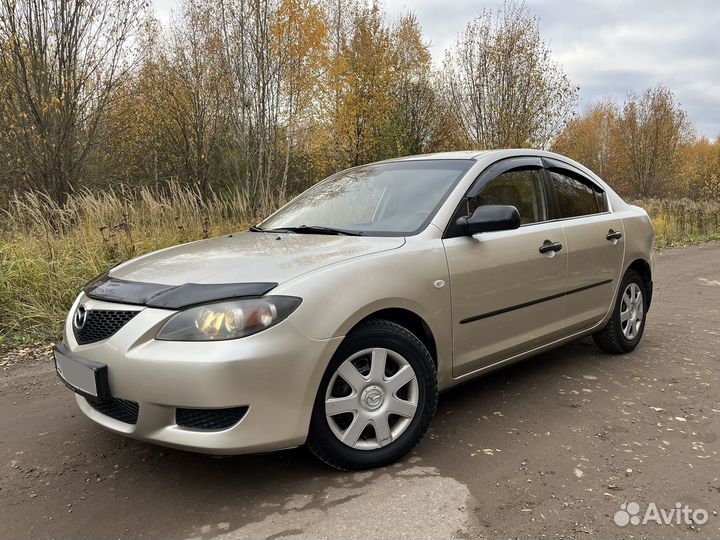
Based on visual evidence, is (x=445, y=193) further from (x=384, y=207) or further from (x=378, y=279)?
(x=378, y=279)

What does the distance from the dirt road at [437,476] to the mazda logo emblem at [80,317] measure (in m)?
0.73

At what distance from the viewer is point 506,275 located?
3.20 metres

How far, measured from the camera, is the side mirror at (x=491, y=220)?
295 centimetres

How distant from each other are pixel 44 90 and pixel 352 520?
29.7 feet

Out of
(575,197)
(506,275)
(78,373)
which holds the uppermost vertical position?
(575,197)

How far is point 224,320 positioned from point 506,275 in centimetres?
173

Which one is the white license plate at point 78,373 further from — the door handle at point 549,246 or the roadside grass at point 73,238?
the roadside grass at point 73,238

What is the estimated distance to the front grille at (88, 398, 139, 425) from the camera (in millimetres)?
2316

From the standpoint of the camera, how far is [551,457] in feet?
9.01

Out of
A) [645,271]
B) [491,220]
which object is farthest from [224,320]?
[645,271]

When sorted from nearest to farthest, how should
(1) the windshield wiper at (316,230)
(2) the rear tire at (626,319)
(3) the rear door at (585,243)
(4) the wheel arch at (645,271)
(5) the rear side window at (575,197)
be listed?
(1) the windshield wiper at (316,230) → (3) the rear door at (585,243) → (5) the rear side window at (575,197) → (2) the rear tire at (626,319) → (4) the wheel arch at (645,271)

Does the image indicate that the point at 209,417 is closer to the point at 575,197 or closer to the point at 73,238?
the point at 575,197

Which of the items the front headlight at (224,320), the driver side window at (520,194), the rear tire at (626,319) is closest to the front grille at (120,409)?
the front headlight at (224,320)

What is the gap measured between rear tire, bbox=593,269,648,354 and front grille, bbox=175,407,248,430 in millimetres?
3217
